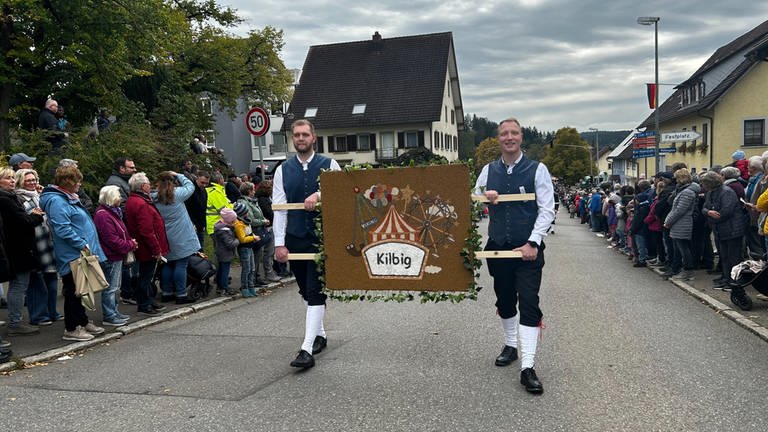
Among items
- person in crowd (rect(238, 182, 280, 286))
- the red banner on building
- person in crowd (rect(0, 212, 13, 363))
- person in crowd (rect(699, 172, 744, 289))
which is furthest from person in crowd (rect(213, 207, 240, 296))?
the red banner on building

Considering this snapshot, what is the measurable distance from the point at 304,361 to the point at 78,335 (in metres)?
2.94

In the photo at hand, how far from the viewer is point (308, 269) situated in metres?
5.62

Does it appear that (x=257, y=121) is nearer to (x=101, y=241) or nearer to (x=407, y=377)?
(x=101, y=241)

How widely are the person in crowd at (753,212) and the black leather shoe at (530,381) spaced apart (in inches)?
234

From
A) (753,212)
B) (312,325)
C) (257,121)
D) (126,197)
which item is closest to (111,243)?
(126,197)

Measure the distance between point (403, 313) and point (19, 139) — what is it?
10.4 metres

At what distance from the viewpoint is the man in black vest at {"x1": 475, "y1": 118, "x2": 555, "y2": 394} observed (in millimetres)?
4922

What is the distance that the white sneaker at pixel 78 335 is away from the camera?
6750mm

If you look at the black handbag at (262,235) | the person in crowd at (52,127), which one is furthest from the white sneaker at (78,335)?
the person in crowd at (52,127)

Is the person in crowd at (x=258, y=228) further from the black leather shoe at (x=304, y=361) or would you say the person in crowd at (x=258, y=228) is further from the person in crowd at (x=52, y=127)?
the black leather shoe at (x=304, y=361)

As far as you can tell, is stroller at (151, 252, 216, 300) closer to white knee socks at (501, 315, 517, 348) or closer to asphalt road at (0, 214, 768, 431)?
asphalt road at (0, 214, 768, 431)

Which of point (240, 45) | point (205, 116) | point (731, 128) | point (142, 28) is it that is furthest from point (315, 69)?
point (142, 28)

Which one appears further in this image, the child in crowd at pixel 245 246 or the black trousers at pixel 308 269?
the child in crowd at pixel 245 246

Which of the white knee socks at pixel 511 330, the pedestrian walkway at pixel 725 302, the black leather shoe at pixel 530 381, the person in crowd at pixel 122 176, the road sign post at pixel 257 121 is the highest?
the road sign post at pixel 257 121
